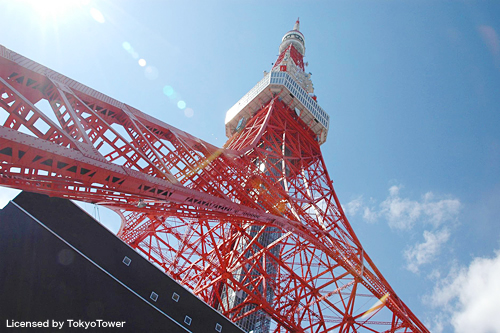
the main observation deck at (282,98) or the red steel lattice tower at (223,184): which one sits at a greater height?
the main observation deck at (282,98)

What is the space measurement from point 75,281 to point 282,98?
19974 mm

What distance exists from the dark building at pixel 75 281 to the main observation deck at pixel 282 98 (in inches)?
602

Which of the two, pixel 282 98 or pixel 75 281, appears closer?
pixel 75 281

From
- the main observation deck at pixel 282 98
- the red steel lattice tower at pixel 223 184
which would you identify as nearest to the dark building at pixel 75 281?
the red steel lattice tower at pixel 223 184

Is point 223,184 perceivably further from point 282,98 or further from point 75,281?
point 282,98

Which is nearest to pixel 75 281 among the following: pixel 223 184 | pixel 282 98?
pixel 223 184

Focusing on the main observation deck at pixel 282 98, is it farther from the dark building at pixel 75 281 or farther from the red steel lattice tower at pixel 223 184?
the dark building at pixel 75 281

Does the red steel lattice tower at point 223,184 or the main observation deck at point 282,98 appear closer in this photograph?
the red steel lattice tower at point 223,184

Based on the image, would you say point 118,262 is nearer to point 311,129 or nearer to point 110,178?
point 110,178

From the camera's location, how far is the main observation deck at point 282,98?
1055 inches

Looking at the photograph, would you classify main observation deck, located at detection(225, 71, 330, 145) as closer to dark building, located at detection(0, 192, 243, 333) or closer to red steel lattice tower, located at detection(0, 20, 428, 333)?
red steel lattice tower, located at detection(0, 20, 428, 333)

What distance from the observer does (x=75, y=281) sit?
10.4 metres

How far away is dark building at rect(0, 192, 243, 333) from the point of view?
9.63 meters

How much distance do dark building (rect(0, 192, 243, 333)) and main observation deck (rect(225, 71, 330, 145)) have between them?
1530cm
